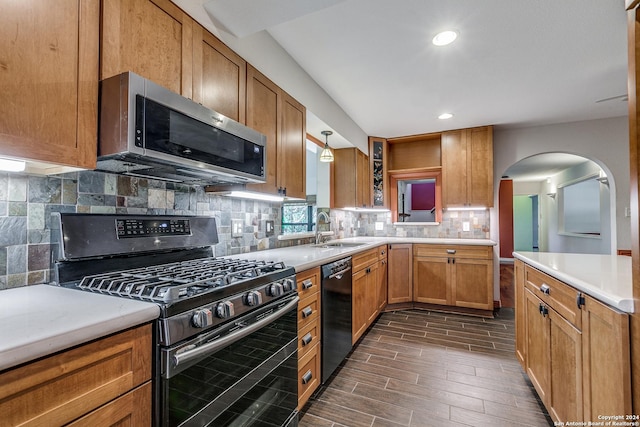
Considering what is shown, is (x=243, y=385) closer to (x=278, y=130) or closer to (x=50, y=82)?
(x=50, y=82)

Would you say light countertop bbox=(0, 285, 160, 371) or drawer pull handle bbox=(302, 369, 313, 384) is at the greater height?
light countertop bbox=(0, 285, 160, 371)

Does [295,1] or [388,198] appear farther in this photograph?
[388,198]

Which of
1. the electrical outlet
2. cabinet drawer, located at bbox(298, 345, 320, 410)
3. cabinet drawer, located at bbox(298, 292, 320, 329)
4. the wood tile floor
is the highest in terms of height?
the electrical outlet

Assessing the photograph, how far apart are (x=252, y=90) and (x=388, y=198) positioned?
3154 mm

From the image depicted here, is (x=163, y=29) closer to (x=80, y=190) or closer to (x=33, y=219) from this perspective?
(x=80, y=190)

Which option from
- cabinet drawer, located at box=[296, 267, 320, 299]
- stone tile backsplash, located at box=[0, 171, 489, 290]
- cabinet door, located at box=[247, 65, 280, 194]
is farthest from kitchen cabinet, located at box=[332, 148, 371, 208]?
cabinet drawer, located at box=[296, 267, 320, 299]

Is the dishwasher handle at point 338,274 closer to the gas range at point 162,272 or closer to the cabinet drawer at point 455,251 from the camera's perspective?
the gas range at point 162,272

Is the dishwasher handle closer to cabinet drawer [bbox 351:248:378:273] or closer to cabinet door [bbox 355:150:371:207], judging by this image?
cabinet drawer [bbox 351:248:378:273]

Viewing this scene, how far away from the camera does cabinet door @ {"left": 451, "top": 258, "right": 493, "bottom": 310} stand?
3.55 metres

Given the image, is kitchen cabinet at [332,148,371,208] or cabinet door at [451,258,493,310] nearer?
cabinet door at [451,258,493,310]

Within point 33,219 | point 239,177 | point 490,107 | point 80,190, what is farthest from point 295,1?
point 490,107

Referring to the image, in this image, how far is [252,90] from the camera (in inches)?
73.2

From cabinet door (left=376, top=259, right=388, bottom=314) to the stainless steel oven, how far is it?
2005mm

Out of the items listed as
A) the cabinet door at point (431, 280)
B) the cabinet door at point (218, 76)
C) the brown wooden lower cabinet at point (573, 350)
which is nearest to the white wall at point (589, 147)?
the cabinet door at point (431, 280)
